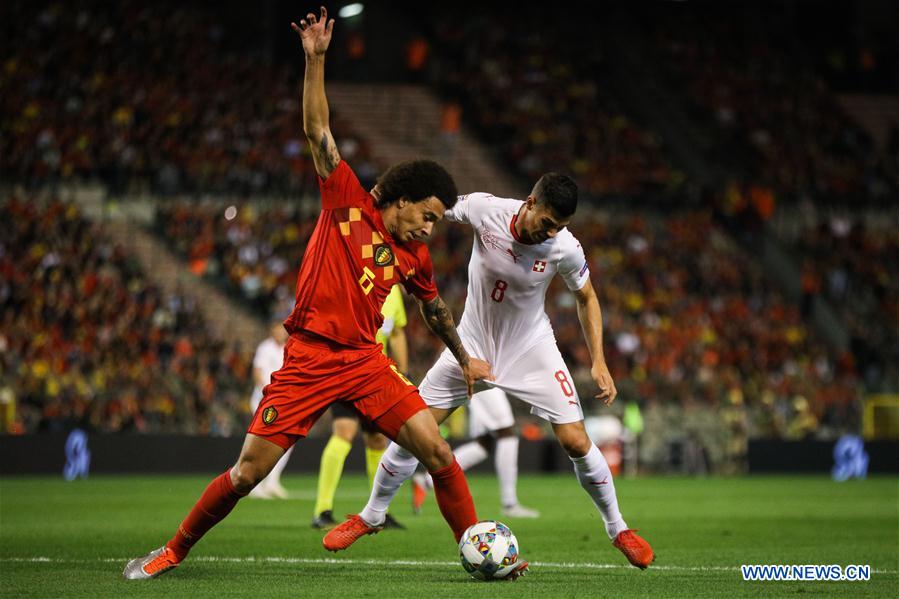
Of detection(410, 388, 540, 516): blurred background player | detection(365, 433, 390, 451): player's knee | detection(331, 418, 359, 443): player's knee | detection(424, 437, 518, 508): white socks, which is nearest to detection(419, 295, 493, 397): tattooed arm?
detection(365, 433, 390, 451): player's knee

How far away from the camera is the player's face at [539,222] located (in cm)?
897

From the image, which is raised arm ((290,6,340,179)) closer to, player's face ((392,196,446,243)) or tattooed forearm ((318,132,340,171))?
tattooed forearm ((318,132,340,171))

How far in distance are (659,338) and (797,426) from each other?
3.75 meters

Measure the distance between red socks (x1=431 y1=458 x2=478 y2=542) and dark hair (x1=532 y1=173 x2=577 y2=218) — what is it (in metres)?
1.73

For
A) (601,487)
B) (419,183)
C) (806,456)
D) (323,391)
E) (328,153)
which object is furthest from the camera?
(806,456)

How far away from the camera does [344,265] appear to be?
319 inches

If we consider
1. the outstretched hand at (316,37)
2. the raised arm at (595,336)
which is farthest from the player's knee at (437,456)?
the outstretched hand at (316,37)

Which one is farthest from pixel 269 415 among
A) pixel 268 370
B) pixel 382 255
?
pixel 268 370

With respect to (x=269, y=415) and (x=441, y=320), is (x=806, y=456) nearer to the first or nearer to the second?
(x=441, y=320)

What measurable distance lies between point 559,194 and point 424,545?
3.66 metres

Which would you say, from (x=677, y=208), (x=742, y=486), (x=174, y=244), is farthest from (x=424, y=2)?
(x=742, y=486)

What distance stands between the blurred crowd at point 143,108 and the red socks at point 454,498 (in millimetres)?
23299

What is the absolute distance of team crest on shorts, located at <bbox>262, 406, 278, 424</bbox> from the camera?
26.3 ft

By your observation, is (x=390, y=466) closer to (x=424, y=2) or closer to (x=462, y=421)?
(x=462, y=421)
